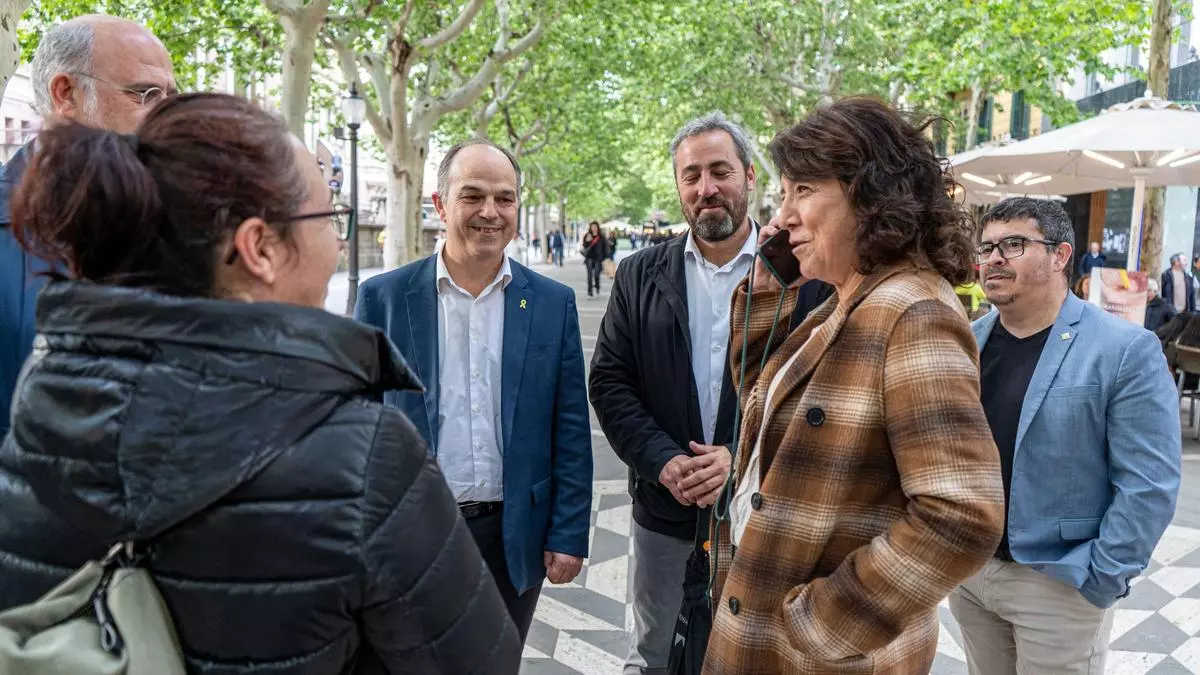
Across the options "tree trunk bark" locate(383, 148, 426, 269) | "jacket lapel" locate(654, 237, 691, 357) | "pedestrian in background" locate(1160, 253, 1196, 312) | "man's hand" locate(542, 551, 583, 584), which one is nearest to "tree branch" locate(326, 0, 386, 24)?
"tree trunk bark" locate(383, 148, 426, 269)

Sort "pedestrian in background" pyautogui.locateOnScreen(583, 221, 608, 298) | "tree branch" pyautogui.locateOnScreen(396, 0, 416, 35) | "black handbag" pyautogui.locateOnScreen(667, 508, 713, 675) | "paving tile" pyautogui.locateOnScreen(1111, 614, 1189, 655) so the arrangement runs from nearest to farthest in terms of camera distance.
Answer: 1. "black handbag" pyautogui.locateOnScreen(667, 508, 713, 675)
2. "paving tile" pyautogui.locateOnScreen(1111, 614, 1189, 655)
3. "tree branch" pyautogui.locateOnScreen(396, 0, 416, 35)
4. "pedestrian in background" pyautogui.locateOnScreen(583, 221, 608, 298)

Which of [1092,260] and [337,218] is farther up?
[337,218]

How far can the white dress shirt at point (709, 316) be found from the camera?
3.06 metres

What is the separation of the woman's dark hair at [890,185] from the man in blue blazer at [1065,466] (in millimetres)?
929

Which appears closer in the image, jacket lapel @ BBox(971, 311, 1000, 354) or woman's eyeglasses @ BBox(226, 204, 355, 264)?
woman's eyeglasses @ BBox(226, 204, 355, 264)

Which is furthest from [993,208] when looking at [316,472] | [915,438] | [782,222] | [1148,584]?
[1148,584]

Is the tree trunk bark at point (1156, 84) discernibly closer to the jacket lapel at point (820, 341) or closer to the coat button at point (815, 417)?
the jacket lapel at point (820, 341)

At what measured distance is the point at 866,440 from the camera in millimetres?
1735

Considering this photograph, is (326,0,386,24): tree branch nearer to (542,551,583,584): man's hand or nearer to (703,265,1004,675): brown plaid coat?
(542,551,583,584): man's hand

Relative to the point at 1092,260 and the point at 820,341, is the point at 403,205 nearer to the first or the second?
the point at 1092,260

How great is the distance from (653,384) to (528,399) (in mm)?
496

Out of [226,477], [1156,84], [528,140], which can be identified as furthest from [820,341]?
[528,140]

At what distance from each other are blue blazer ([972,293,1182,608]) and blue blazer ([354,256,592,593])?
4.29 ft

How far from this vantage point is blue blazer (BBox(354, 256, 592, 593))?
2.77 metres
